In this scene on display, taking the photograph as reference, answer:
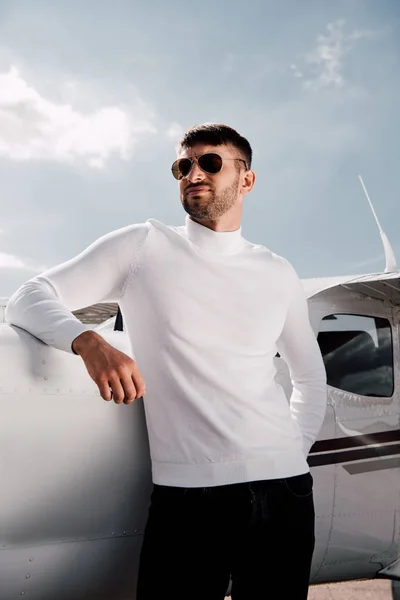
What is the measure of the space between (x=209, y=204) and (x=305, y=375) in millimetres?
1001

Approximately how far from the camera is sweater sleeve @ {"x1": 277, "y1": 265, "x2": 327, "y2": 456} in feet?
8.96

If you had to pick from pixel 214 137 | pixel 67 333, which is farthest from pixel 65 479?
pixel 214 137

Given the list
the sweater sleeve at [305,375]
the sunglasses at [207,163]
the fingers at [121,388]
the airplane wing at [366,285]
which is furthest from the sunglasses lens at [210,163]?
the airplane wing at [366,285]

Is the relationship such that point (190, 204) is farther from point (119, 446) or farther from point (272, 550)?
point (272, 550)

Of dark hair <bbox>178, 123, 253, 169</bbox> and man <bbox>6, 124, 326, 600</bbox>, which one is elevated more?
dark hair <bbox>178, 123, 253, 169</bbox>

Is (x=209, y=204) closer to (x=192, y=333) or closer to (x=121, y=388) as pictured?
(x=192, y=333)

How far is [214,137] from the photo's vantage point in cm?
253

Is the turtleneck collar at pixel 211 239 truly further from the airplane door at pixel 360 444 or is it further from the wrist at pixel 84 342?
the airplane door at pixel 360 444

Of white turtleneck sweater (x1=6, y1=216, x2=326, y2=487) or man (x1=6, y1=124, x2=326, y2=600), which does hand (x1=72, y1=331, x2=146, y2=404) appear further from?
white turtleneck sweater (x1=6, y1=216, x2=326, y2=487)

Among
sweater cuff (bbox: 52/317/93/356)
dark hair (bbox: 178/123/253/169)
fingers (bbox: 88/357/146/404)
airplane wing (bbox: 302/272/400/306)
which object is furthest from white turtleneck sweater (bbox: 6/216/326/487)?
airplane wing (bbox: 302/272/400/306)

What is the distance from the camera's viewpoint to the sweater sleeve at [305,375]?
8.96 ft

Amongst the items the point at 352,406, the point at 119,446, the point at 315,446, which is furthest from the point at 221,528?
the point at 352,406

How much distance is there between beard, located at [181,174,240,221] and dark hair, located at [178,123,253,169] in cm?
20

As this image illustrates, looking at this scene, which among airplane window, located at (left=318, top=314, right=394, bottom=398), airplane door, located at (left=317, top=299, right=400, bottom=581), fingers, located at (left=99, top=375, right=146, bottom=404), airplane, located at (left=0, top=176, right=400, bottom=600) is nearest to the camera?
fingers, located at (left=99, top=375, right=146, bottom=404)
